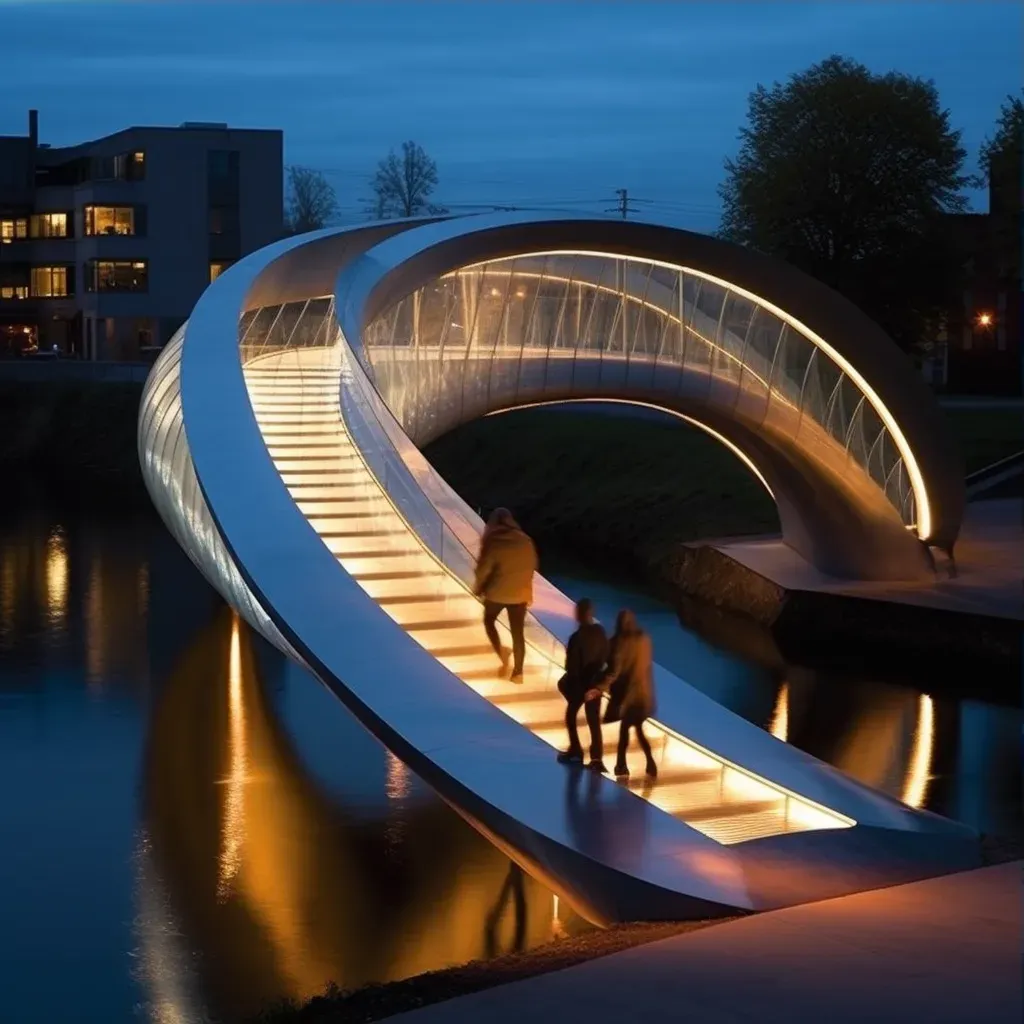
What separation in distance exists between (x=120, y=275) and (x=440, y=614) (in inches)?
2246

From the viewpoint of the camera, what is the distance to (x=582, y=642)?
38.4 ft

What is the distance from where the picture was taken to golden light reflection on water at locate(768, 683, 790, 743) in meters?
18.8

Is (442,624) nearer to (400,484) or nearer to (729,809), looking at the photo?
(400,484)

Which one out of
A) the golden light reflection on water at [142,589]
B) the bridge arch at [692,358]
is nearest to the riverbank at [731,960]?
the bridge arch at [692,358]

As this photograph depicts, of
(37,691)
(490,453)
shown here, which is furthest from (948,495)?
(490,453)

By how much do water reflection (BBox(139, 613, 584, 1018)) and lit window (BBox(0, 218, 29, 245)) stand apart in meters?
60.6

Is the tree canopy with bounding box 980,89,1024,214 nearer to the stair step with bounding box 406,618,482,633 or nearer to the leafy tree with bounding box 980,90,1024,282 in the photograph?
the leafy tree with bounding box 980,90,1024,282

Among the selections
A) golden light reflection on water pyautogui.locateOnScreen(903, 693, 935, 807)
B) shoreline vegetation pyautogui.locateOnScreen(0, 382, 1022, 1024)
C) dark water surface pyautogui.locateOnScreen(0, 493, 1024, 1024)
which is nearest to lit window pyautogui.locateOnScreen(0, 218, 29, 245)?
shoreline vegetation pyautogui.locateOnScreen(0, 382, 1022, 1024)

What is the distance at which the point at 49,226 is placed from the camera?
74.1 metres

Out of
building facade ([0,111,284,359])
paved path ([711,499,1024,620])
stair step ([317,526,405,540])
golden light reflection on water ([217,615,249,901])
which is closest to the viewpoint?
golden light reflection on water ([217,615,249,901])

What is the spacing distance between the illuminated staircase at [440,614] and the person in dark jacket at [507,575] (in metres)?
0.36

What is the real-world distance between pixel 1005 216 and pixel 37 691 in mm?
35667

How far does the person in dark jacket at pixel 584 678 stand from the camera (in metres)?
11.7

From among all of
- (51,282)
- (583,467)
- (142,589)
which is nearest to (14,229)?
(51,282)
